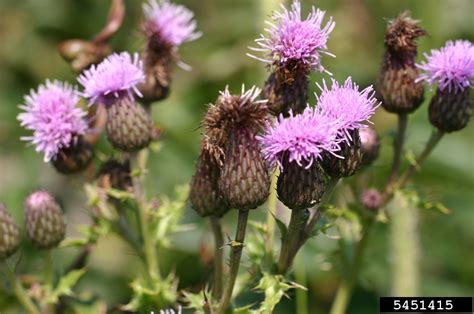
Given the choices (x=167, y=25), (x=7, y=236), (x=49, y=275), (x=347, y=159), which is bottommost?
(x=49, y=275)

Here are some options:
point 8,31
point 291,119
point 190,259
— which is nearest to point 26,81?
point 8,31

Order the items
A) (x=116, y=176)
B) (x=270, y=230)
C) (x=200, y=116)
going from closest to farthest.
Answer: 1. (x=270, y=230)
2. (x=116, y=176)
3. (x=200, y=116)

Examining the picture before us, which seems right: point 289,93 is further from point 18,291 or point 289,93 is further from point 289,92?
point 18,291

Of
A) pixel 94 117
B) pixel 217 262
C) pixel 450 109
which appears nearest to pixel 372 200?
pixel 450 109

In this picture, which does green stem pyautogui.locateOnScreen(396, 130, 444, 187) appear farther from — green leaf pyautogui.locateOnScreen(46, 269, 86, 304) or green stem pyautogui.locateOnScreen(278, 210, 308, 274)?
green leaf pyautogui.locateOnScreen(46, 269, 86, 304)

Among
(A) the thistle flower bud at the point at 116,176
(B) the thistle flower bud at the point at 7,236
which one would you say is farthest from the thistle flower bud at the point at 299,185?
(B) the thistle flower bud at the point at 7,236

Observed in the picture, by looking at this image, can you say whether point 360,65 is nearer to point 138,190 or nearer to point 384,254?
point 384,254
